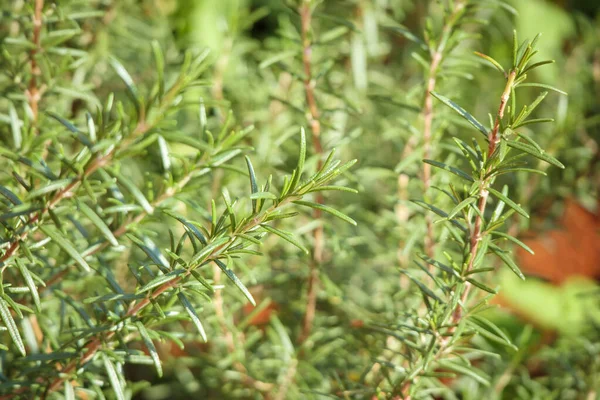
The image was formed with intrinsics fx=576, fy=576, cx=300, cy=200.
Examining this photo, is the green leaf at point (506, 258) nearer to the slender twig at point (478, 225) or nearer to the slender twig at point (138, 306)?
the slender twig at point (478, 225)

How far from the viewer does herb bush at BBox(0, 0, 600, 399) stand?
328 mm

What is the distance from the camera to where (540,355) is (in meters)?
0.58

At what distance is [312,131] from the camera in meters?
0.51

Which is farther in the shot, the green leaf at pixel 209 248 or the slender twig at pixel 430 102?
the slender twig at pixel 430 102

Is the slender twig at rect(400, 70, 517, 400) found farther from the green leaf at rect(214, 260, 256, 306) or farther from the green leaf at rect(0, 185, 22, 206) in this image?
the green leaf at rect(0, 185, 22, 206)

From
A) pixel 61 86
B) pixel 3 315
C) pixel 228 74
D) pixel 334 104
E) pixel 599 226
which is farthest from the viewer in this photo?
pixel 599 226

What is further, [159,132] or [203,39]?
[203,39]

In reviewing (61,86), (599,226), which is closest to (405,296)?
(61,86)

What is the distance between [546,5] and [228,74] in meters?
0.68

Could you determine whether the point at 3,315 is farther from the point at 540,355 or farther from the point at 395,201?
the point at 540,355

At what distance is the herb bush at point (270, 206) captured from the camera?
1.08 feet

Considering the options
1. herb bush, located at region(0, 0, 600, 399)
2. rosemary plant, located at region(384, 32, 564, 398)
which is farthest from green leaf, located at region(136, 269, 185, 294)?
rosemary plant, located at region(384, 32, 564, 398)

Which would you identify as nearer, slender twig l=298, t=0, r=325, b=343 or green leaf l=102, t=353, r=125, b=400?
green leaf l=102, t=353, r=125, b=400

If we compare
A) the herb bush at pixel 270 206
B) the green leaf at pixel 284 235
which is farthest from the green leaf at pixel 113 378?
the green leaf at pixel 284 235
